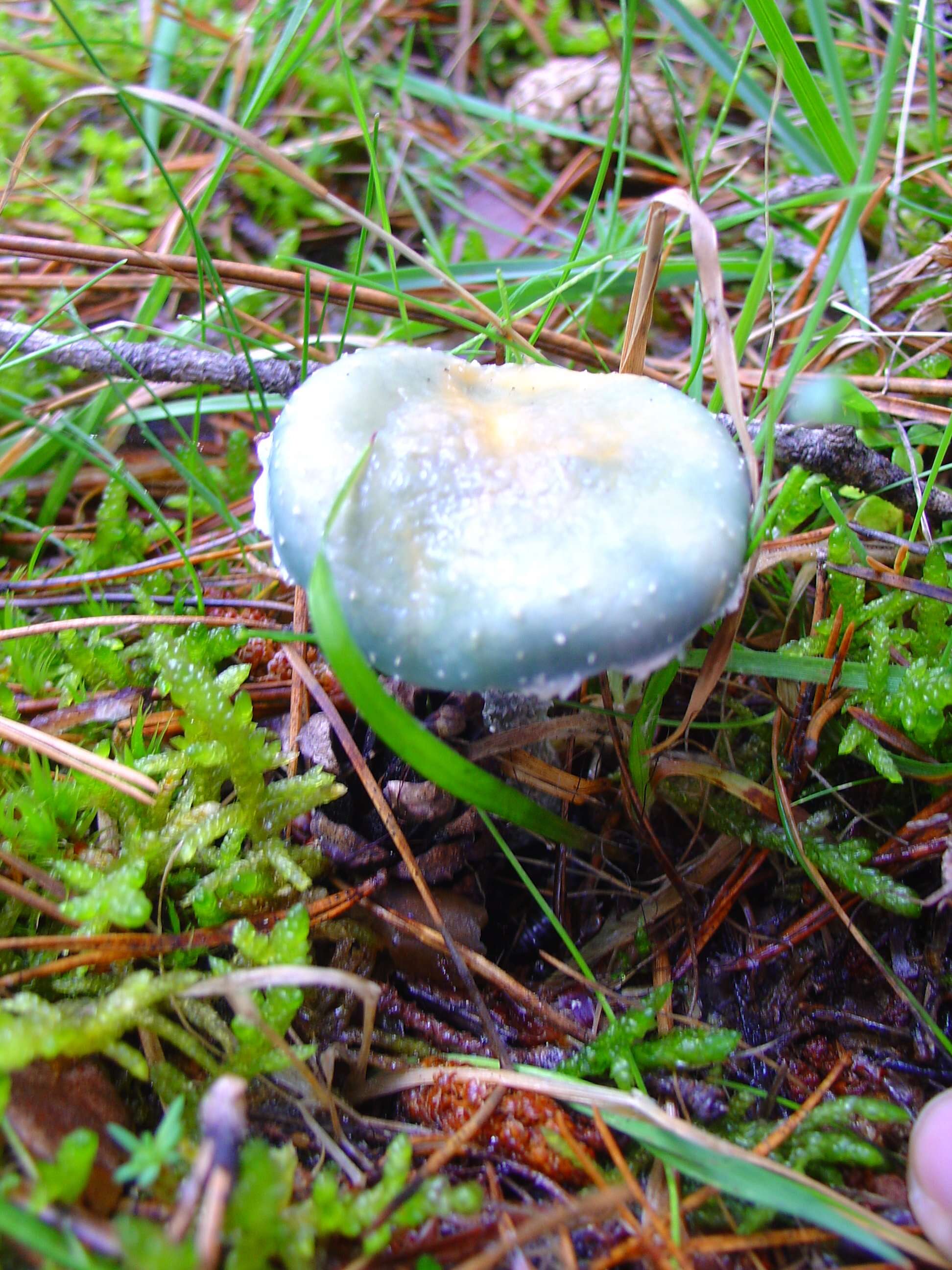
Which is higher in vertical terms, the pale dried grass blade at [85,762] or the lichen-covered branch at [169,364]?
the lichen-covered branch at [169,364]

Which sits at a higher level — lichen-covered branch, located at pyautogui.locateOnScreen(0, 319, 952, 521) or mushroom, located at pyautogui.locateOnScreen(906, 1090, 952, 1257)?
lichen-covered branch, located at pyautogui.locateOnScreen(0, 319, 952, 521)

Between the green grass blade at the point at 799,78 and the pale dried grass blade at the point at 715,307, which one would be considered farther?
the green grass blade at the point at 799,78

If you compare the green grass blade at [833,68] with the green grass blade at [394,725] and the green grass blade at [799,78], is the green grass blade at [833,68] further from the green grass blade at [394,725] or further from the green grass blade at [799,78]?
the green grass blade at [394,725]

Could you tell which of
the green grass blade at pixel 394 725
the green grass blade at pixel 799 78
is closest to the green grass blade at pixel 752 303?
the green grass blade at pixel 799 78

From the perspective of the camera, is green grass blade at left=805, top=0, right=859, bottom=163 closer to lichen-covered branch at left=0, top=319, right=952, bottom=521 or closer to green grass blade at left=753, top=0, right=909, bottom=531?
green grass blade at left=753, top=0, right=909, bottom=531

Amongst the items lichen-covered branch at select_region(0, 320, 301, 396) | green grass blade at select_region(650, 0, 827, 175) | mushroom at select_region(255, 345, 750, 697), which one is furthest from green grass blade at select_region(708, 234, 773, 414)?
green grass blade at select_region(650, 0, 827, 175)
